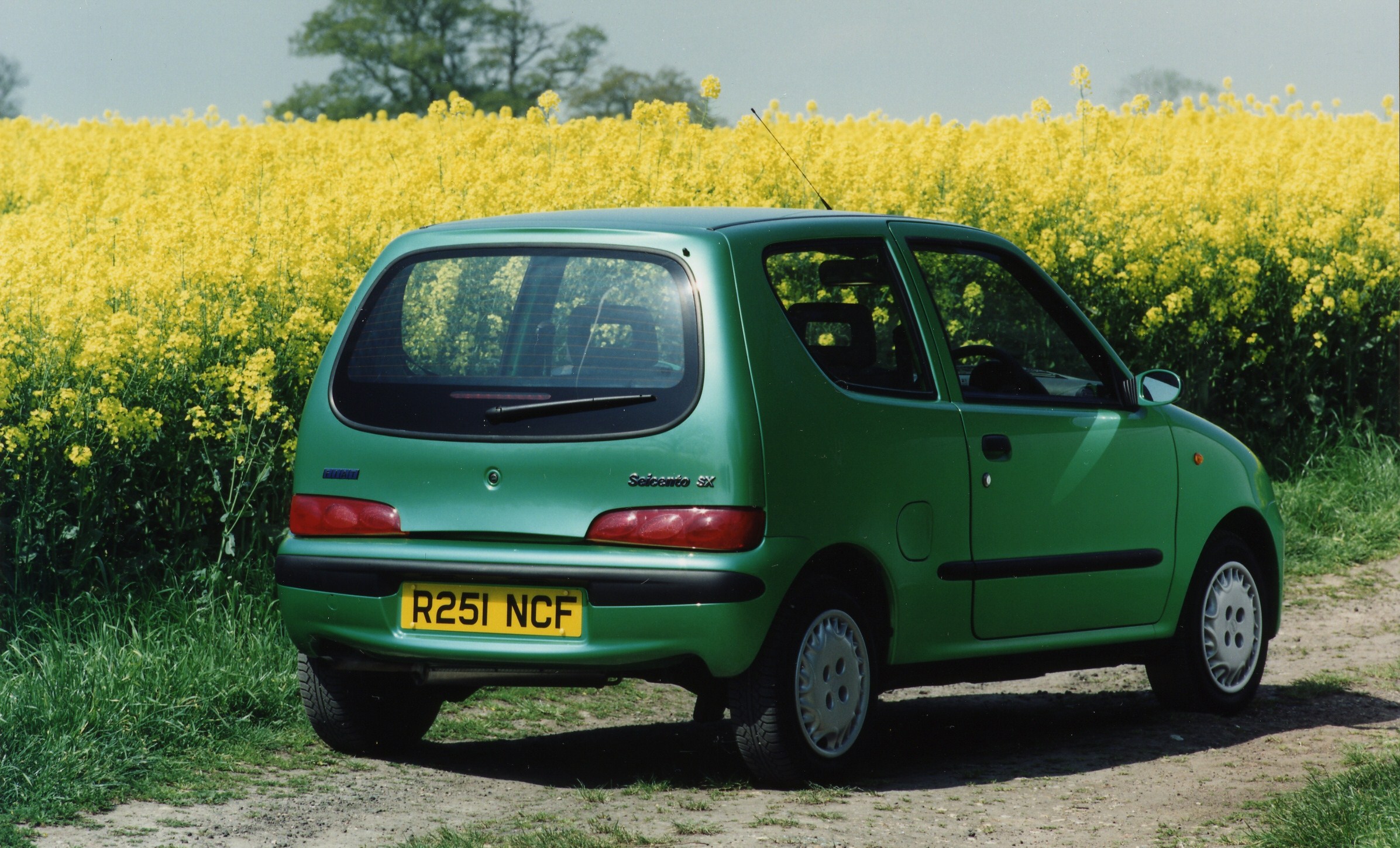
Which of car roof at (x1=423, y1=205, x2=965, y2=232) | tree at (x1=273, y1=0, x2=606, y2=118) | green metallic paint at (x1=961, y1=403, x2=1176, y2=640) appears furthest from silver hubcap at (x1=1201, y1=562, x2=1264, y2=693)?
tree at (x1=273, y1=0, x2=606, y2=118)

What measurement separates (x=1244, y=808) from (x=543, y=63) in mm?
76222

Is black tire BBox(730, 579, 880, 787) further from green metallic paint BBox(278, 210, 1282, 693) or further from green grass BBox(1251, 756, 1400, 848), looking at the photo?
green grass BBox(1251, 756, 1400, 848)

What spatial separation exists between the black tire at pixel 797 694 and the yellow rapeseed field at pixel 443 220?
288 cm

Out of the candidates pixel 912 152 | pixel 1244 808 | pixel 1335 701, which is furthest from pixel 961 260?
pixel 1244 808

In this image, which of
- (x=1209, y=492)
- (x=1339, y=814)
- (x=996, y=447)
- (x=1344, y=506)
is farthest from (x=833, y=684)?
(x=1344, y=506)

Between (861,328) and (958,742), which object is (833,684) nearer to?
(861,328)

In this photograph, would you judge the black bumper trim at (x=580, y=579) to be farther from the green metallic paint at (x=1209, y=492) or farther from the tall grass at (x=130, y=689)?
the green metallic paint at (x=1209, y=492)

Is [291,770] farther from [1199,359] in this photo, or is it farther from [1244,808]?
[1199,359]

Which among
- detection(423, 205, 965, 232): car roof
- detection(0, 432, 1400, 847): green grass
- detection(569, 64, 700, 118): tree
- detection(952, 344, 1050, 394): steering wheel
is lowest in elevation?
detection(0, 432, 1400, 847): green grass

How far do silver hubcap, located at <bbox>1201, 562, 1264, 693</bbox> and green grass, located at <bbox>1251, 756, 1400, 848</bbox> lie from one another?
1.38 metres

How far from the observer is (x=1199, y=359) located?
11.8 metres

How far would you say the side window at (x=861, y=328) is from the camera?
5.54 m

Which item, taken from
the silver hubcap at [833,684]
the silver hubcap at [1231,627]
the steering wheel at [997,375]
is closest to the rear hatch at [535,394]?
the silver hubcap at [833,684]

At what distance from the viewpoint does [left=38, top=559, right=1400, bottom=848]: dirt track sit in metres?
4.92
